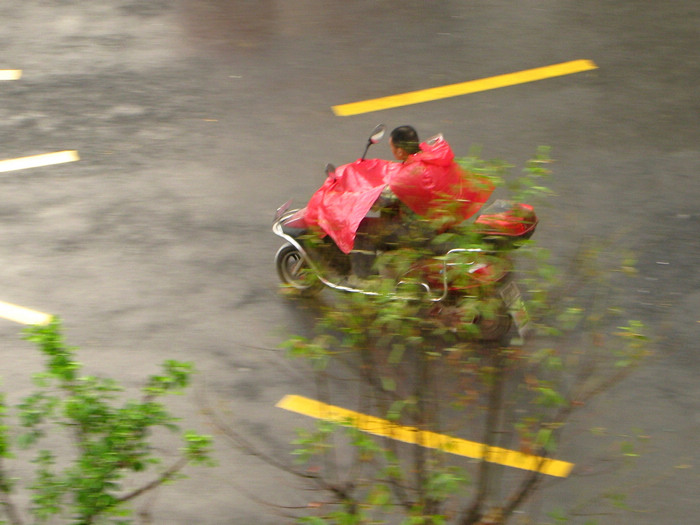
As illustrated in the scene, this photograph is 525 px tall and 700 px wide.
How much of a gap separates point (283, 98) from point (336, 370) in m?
4.85

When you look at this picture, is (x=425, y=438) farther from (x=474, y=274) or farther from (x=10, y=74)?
(x=10, y=74)

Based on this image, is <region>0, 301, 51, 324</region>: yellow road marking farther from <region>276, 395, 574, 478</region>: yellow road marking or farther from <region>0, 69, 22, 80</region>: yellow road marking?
<region>0, 69, 22, 80</region>: yellow road marking

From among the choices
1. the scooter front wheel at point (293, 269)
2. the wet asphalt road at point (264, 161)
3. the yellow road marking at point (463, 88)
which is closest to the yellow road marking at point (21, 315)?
the wet asphalt road at point (264, 161)

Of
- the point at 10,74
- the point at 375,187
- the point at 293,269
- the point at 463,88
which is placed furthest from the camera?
the point at 10,74

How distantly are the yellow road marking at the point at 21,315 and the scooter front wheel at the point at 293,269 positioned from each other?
6.95 feet

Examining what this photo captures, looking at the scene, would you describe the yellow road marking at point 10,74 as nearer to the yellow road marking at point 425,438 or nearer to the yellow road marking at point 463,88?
the yellow road marking at point 463,88

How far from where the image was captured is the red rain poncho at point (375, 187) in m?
6.67

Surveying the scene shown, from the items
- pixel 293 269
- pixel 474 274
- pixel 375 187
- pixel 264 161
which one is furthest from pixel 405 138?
pixel 474 274

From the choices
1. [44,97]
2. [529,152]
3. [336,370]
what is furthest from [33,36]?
[336,370]

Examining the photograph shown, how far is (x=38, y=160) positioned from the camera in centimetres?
1016

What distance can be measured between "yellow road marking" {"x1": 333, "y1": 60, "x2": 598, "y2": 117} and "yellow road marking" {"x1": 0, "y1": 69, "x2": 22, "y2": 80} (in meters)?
4.35

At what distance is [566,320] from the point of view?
411 cm

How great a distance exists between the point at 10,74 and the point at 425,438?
941 cm

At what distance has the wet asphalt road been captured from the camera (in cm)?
698
